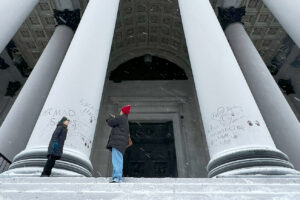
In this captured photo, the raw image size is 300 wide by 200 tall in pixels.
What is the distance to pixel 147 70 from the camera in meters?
22.8

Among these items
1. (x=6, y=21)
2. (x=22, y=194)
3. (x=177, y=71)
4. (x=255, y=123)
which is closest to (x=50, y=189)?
(x=22, y=194)

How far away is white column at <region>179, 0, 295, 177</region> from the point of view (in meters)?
6.07

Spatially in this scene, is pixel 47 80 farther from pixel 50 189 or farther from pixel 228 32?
pixel 228 32

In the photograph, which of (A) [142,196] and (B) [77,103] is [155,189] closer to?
(A) [142,196]

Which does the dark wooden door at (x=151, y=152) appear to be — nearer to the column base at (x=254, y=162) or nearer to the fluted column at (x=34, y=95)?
the fluted column at (x=34, y=95)

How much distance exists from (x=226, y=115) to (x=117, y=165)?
3468 mm

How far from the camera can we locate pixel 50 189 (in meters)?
4.49

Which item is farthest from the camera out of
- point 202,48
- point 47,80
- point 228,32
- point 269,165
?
point 228,32

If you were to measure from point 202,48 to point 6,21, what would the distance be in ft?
25.1

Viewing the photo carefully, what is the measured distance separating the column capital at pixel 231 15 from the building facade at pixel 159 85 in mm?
78

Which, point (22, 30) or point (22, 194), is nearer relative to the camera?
point (22, 194)

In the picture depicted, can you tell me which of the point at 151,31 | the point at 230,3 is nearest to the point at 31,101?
the point at 151,31

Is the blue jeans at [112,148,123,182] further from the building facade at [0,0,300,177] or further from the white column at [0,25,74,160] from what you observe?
the white column at [0,25,74,160]

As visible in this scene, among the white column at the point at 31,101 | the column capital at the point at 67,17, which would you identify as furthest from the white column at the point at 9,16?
the column capital at the point at 67,17
